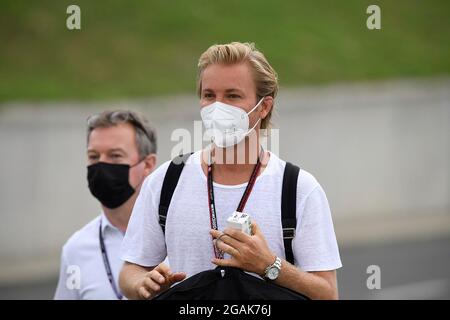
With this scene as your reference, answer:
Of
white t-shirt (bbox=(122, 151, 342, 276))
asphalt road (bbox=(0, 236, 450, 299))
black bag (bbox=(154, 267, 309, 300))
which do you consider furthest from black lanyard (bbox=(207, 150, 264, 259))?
asphalt road (bbox=(0, 236, 450, 299))

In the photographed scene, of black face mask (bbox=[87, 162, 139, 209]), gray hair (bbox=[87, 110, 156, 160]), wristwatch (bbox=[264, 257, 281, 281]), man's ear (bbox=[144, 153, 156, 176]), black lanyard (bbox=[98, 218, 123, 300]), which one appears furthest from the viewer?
man's ear (bbox=[144, 153, 156, 176])

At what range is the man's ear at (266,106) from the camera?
12.1ft

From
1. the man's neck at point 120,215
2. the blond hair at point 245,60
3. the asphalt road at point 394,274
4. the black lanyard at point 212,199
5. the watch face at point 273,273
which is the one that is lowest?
the asphalt road at point 394,274

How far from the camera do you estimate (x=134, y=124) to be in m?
5.11

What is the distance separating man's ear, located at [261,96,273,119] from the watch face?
73cm

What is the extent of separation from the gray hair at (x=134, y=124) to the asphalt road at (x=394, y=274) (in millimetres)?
6664

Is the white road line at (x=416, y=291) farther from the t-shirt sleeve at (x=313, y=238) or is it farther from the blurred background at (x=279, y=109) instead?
the t-shirt sleeve at (x=313, y=238)

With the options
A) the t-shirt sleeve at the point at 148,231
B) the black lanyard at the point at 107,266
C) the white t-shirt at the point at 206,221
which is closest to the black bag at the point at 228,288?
the white t-shirt at the point at 206,221

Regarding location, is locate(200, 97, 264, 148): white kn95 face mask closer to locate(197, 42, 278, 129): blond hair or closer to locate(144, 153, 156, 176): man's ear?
locate(197, 42, 278, 129): blond hair

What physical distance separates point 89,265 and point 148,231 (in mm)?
1414

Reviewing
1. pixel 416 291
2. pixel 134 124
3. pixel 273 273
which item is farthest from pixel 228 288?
pixel 416 291

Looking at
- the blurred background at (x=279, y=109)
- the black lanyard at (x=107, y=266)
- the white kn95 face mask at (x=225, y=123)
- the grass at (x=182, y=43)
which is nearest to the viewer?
the white kn95 face mask at (x=225, y=123)

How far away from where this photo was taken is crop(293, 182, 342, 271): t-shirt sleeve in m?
3.42
